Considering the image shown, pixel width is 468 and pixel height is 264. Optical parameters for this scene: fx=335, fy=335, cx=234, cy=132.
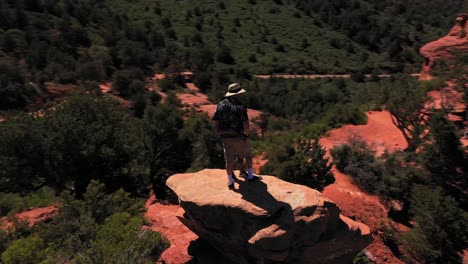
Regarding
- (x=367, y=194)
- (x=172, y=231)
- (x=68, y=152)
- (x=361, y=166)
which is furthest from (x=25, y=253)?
(x=361, y=166)

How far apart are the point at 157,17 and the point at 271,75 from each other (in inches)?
1092

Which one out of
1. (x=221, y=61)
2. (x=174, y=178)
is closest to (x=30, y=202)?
(x=174, y=178)

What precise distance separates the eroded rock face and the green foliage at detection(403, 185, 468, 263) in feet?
12.5

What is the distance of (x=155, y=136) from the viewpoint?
21.3 m

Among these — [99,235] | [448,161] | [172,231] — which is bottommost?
[172,231]

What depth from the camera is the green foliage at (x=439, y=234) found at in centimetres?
1281

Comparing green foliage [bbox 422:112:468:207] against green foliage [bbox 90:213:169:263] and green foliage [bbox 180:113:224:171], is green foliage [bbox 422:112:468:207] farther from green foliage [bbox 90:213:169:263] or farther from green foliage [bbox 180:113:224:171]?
green foliage [bbox 90:213:169:263]

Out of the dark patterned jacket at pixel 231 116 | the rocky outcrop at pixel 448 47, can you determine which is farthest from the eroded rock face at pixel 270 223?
the rocky outcrop at pixel 448 47

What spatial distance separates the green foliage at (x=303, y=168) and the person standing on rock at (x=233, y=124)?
7.29 m

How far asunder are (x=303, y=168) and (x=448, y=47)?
2490 centimetres

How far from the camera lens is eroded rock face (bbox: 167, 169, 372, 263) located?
910 cm

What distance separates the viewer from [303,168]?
55.5 feet

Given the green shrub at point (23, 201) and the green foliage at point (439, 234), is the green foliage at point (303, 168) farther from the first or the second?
the green shrub at point (23, 201)

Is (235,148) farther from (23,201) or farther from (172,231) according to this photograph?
(23,201)
